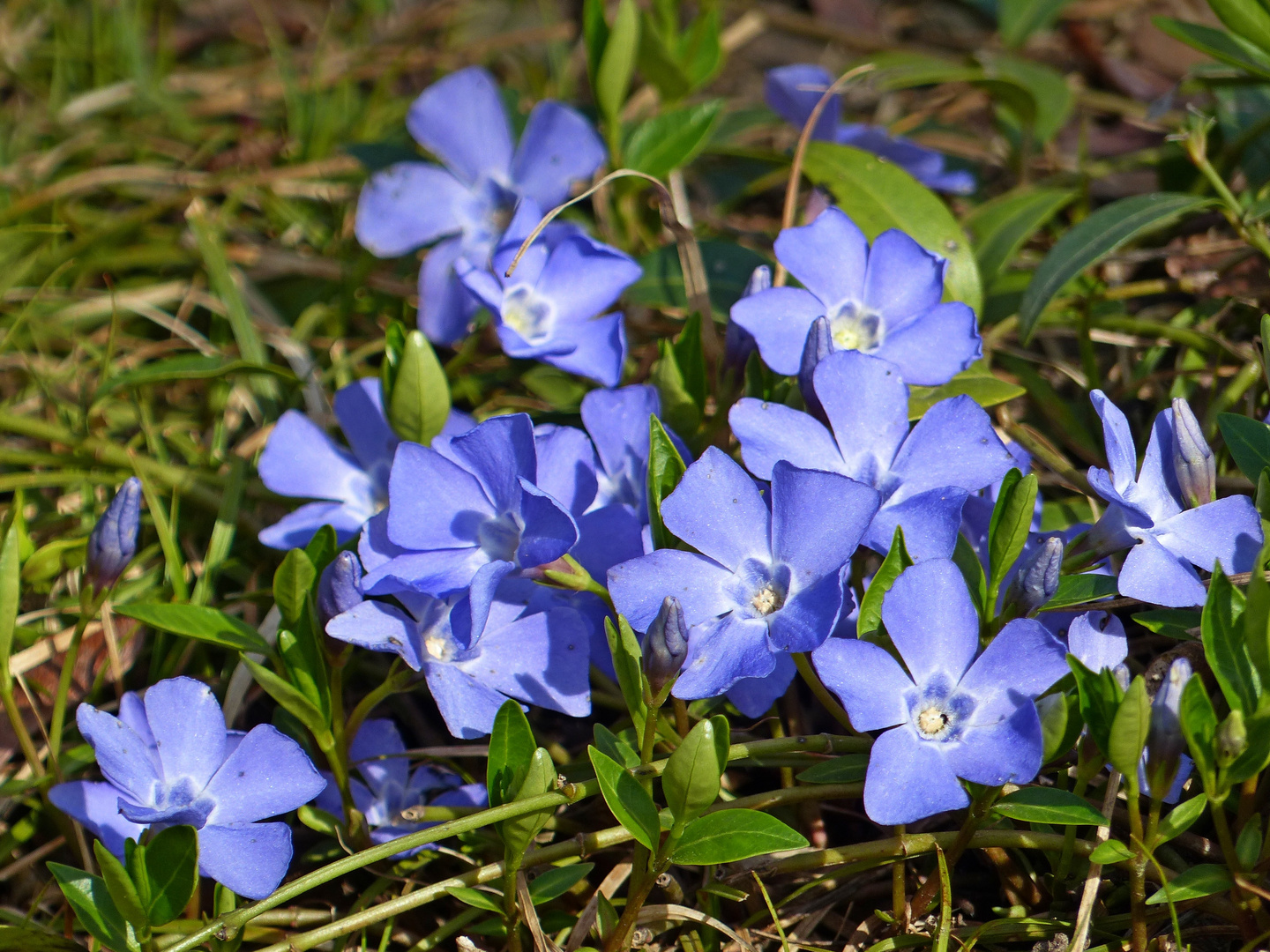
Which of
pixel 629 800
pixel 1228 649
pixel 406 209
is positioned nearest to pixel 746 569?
pixel 629 800

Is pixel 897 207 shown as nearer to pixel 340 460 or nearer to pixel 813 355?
pixel 813 355

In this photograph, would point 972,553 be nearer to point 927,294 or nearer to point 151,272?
point 927,294

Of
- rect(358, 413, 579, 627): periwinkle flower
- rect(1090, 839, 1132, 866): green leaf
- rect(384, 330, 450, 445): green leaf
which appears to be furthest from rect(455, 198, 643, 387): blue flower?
rect(1090, 839, 1132, 866): green leaf

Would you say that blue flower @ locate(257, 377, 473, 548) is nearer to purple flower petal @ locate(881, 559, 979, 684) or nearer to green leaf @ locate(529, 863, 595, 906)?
green leaf @ locate(529, 863, 595, 906)

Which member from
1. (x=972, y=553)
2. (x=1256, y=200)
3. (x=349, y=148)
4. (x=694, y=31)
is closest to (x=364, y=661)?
(x=972, y=553)

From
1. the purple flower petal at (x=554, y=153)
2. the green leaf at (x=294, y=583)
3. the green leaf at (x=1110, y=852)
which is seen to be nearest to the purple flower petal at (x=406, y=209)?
the purple flower petal at (x=554, y=153)

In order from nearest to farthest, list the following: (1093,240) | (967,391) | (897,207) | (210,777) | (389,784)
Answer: (210,777), (389,784), (967,391), (1093,240), (897,207)
